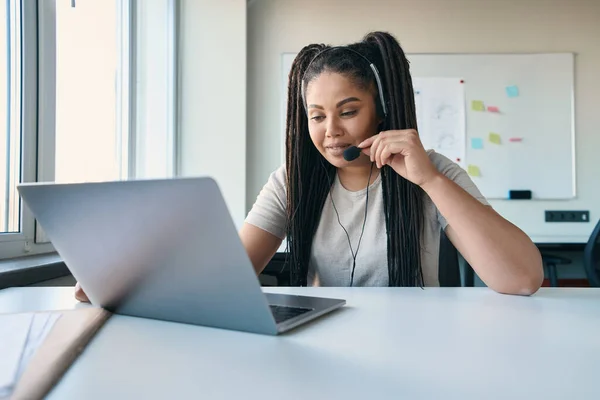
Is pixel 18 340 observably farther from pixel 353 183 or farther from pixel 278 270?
pixel 278 270

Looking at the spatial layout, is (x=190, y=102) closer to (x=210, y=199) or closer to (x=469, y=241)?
(x=469, y=241)

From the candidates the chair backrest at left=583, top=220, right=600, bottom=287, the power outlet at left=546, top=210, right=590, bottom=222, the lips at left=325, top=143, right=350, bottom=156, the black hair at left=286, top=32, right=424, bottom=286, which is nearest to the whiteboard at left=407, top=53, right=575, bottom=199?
the power outlet at left=546, top=210, right=590, bottom=222

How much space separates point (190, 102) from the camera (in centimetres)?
264

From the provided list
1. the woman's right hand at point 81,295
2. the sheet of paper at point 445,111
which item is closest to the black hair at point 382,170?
the woman's right hand at point 81,295

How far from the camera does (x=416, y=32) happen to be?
112 inches

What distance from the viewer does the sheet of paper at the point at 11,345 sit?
38 cm

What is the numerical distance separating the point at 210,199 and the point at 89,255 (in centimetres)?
27

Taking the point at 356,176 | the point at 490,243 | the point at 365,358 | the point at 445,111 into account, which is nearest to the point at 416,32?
the point at 445,111

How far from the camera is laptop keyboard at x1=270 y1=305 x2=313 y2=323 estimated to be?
59 centimetres

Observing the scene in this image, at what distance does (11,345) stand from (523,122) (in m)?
2.96

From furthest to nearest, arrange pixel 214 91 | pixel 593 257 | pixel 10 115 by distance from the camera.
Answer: pixel 214 91
pixel 593 257
pixel 10 115

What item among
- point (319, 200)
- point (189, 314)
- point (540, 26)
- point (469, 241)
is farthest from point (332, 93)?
point (540, 26)

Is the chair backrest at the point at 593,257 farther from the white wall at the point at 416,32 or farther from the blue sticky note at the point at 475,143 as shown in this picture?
the blue sticky note at the point at 475,143

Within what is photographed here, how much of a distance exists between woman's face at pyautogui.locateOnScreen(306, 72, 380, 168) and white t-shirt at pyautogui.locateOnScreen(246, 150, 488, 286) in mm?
151
